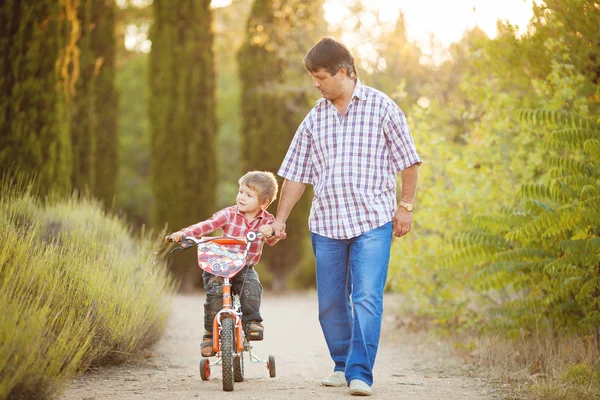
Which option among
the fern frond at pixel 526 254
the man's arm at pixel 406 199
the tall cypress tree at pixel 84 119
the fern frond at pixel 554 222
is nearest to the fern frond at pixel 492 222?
the fern frond at pixel 526 254

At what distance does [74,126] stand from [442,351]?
30.8ft

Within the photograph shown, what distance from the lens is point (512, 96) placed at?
28.3ft

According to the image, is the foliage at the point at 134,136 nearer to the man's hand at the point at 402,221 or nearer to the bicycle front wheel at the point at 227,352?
the bicycle front wheel at the point at 227,352

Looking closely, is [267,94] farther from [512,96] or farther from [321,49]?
[321,49]

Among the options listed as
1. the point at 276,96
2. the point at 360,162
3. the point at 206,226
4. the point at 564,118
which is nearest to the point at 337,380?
the point at 206,226

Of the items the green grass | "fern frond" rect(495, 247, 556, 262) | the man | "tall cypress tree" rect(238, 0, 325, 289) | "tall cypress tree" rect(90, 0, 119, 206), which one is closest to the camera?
the green grass

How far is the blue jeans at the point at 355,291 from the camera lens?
5.16 m

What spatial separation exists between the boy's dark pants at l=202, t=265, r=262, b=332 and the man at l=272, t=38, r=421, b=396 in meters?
0.45

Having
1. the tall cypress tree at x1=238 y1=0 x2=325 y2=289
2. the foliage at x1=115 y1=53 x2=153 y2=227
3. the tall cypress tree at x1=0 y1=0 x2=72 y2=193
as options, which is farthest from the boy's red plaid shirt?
the foliage at x1=115 y1=53 x2=153 y2=227

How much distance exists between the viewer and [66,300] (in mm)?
5605

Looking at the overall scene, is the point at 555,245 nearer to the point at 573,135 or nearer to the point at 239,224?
the point at 573,135

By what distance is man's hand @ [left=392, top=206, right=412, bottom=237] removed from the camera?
17.3 feet

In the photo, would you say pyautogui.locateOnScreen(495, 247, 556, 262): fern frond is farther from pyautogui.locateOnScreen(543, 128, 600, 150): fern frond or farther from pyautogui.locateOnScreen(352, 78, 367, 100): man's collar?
pyautogui.locateOnScreen(352, 78, 367, 100): man's collar

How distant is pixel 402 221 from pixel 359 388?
1112 mm
